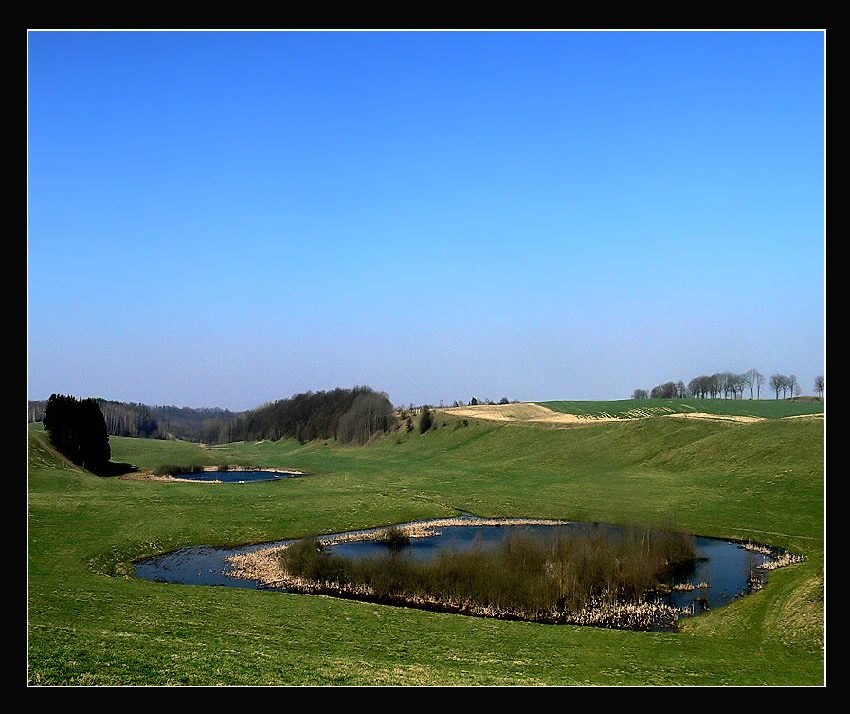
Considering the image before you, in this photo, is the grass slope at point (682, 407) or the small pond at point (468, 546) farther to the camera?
the grass slope at point (682, 407)

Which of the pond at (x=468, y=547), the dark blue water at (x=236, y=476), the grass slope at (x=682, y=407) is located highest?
the grass slope at (x=682, y=407)

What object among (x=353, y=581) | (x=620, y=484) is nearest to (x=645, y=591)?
(x=353, y=581)

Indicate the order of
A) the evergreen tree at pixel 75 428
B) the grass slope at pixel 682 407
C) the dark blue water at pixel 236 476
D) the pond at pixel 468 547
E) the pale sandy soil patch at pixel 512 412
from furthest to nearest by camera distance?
the pale sandy soil patch at pixel 512 412 → the grass slope at pixel 682 407 → the dark blue water at pixel 236 476 → the evergreen tree at pixel 75 428 → the pond at pixel 468 547

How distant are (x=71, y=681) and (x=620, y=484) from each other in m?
54.7

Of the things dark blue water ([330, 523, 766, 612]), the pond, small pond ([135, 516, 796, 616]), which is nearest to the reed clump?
dark blue water ([330, 523, 766, 612])

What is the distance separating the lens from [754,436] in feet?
217

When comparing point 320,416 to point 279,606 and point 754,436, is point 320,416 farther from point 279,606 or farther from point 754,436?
point 279,606

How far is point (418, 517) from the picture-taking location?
51.5m

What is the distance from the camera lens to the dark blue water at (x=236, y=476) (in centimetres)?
8644

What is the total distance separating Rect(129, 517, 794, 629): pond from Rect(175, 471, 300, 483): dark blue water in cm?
4459

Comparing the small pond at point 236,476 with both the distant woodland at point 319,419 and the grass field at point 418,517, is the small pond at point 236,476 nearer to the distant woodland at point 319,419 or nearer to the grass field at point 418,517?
the grass field at point 418,517

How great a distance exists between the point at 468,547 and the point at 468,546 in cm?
110

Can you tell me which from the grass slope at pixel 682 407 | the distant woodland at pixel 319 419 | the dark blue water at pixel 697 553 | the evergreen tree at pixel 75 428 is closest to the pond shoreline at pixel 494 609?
the dark blue water at pixel 697 553

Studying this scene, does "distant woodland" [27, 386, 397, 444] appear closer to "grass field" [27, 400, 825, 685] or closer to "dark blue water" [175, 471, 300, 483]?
"dark blue water" [175, 471, 300, 483]
